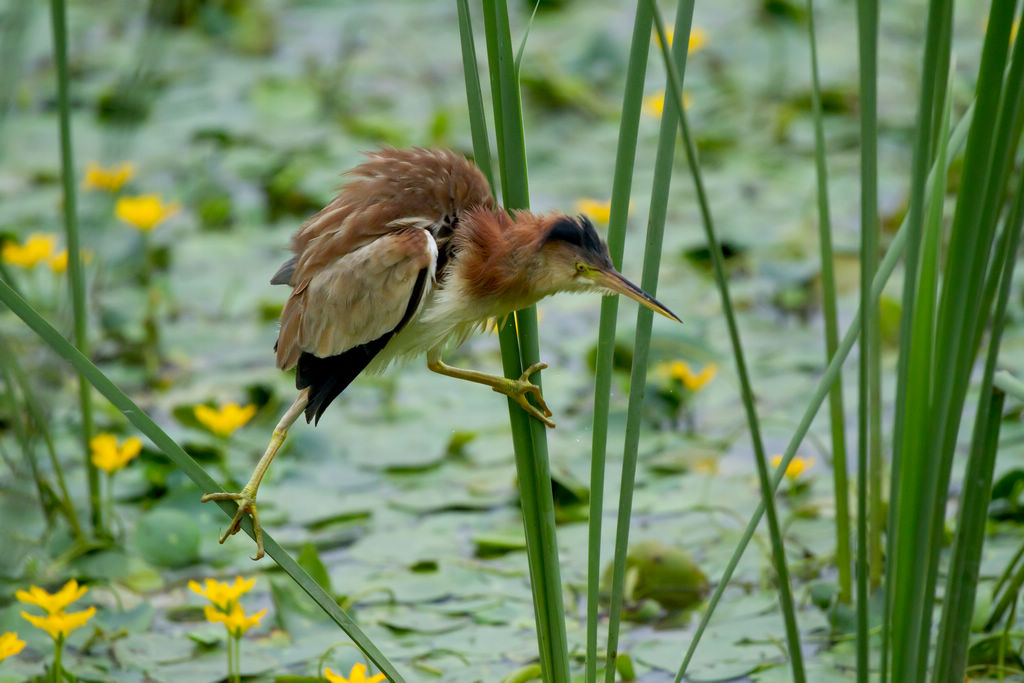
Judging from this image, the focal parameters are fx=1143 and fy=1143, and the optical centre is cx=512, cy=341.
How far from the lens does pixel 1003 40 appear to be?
1220 mm

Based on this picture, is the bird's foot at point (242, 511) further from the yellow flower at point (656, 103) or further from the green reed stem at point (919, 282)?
the yellow flower at point (656, 103)

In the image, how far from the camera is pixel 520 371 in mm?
1664

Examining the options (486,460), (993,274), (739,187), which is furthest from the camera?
(739,187)

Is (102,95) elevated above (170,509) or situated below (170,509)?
above

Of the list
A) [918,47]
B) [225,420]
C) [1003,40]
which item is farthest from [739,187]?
[1003,40]

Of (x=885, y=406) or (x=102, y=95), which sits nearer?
(x=885, y=406)

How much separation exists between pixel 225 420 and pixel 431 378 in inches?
36.2

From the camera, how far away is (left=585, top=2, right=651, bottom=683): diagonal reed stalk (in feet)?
4.79

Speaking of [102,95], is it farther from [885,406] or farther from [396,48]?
[885,406]

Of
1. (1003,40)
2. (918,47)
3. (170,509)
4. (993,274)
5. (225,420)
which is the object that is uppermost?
(918,47)

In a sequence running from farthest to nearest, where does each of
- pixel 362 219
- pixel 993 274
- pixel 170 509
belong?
1. pixel 170 509
2. pixel 362 219
3. pixel 993 274

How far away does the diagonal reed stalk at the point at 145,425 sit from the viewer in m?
1.36

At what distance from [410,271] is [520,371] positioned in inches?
9.2

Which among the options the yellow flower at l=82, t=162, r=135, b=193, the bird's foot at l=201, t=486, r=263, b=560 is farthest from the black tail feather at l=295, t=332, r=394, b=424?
the yellow flower at l=82, t=162, r=135, b=193
